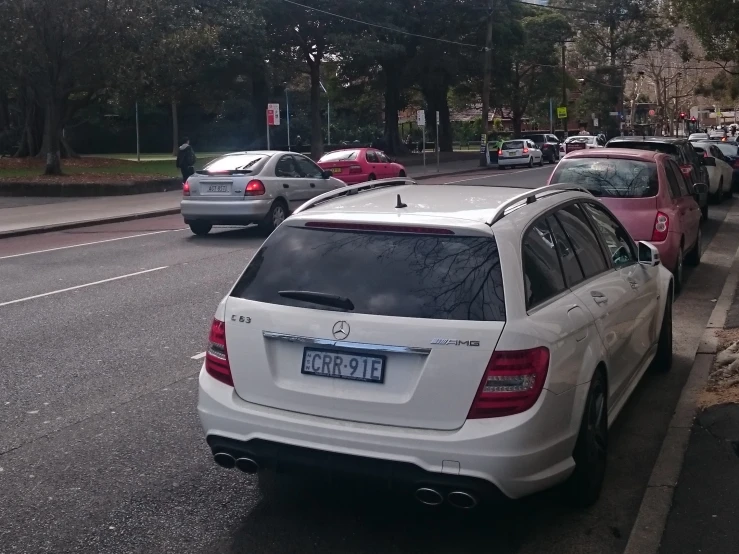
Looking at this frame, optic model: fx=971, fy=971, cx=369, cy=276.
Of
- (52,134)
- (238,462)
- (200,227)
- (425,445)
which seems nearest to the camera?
(425,445)

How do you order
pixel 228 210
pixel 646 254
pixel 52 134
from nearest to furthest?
1. pixel 646 254
2. pixel 228 210
3. pixel 52 134

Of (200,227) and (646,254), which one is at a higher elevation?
(646,254)

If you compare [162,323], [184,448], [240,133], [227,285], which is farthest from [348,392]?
[240,133]

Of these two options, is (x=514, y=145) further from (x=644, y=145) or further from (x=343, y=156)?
(x=644, y=145)

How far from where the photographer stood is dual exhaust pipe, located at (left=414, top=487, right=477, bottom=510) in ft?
14.0

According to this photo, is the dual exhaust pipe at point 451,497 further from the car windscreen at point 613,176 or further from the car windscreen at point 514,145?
the car windscreen at point 514,145

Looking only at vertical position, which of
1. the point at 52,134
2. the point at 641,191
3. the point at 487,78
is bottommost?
the point at 641,191

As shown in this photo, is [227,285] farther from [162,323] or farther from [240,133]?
[240,133]

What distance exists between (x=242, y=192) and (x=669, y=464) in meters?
12.7

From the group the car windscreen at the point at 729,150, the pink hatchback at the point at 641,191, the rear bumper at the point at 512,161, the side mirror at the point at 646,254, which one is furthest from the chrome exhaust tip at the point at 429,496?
the rear bumper at the point at 512,161

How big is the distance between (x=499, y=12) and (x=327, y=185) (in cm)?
4189

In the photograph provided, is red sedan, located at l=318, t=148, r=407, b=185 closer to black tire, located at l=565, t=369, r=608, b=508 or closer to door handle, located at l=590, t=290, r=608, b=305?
door handle, located at l=590, t=290, r=608, b=305

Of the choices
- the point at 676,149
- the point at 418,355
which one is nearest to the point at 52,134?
Answer: the point at 676,149

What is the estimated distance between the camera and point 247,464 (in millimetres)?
4691
